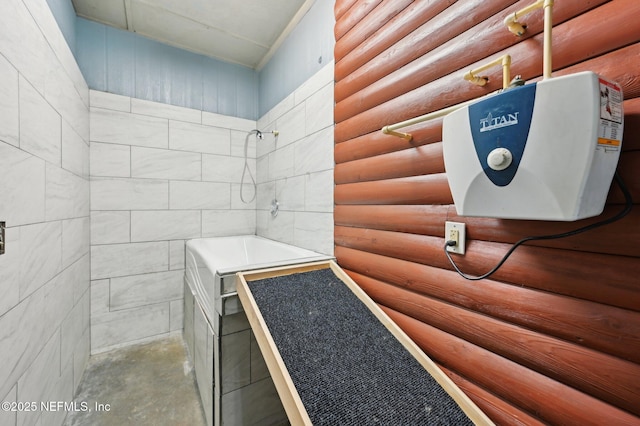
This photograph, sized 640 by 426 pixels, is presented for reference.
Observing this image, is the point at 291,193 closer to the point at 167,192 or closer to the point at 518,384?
the point at 167,192

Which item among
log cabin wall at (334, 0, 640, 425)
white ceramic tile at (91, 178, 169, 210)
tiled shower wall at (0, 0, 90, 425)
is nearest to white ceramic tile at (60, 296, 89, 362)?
tiled shower wall at (0, 0, 90, 425)

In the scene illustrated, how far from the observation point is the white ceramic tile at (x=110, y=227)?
7.10ft

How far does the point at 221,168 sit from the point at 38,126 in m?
1.55

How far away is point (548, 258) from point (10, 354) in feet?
5.97

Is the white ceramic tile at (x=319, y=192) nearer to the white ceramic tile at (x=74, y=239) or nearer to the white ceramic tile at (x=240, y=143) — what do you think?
the white ceramic tile at (x=240, y=143)

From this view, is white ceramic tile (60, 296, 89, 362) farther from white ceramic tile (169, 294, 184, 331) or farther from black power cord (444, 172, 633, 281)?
black power cord (444, 172, 633, 281)

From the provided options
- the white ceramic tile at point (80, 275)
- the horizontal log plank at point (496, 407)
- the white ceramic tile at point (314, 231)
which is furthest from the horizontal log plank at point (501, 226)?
the white ceramic tile at point (80, 275)

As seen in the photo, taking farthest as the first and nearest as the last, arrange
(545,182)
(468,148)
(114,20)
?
1. (114,20)
2. (468,148)
3. (545,182)

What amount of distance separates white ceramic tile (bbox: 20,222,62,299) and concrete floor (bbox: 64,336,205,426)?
34.8 inches

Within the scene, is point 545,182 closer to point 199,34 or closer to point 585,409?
point 585,409

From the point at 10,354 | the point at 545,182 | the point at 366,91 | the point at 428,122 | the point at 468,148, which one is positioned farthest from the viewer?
the point at 366,91

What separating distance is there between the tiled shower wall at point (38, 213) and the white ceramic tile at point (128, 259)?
38cm

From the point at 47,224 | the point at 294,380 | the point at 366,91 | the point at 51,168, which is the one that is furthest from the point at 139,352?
the point at 366,91

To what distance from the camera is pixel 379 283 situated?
1318 millimetres
